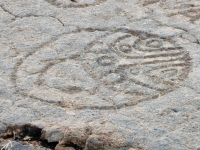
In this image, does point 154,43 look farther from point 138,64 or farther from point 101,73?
point 101,73

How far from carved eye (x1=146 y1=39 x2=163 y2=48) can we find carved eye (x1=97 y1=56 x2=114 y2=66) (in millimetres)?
204

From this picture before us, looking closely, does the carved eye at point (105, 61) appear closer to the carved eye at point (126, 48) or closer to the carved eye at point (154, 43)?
the carved eye at point (126, 48)

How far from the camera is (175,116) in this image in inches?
A: 104

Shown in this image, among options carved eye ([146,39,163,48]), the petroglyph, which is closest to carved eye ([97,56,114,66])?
the petroglyph

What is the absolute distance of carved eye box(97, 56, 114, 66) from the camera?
116 inches

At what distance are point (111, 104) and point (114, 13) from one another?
2.59 ft

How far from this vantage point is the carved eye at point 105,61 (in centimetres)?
295

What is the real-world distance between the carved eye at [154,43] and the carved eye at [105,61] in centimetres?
20

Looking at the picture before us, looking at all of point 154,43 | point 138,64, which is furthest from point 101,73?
point 154,43

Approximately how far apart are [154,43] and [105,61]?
26 cm

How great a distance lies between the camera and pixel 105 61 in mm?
2969

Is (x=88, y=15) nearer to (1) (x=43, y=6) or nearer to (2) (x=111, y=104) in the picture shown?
(1) (x=43, y=6)

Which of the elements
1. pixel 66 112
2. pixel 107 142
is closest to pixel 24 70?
pixel 66 112

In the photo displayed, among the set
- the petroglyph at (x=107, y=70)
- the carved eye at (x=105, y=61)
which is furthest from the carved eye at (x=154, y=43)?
the carved eye at (x=105, y=61)
